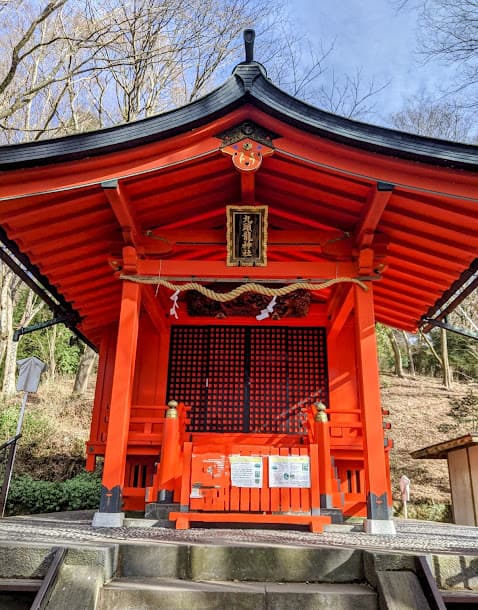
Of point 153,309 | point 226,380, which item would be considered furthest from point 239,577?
point 226,380

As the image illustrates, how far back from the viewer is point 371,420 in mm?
5699

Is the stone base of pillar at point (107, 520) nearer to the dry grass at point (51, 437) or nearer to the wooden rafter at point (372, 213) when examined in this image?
the wooden rafter at point (372, 213)

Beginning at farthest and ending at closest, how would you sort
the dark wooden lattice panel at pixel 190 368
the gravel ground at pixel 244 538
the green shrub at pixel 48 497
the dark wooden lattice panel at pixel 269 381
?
the green shrub at pixel 48 497
the dark wooden lattice panel at pixel 190 368
the dark wooden lattice panel at pixel 269 381
the gravel ground at pixel 244 538

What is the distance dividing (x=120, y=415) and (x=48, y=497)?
297 inches

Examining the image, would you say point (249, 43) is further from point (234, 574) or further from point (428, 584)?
point (428, 584)

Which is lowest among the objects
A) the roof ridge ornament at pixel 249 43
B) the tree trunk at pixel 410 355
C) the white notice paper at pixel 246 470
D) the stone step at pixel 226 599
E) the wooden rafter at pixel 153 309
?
the stone step at pixel 226 599

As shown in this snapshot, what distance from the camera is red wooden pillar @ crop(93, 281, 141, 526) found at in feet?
17.7

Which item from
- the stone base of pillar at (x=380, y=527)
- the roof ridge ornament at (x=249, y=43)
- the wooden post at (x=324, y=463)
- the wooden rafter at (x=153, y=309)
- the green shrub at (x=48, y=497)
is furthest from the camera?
the green shrub at (x=48, y=497)

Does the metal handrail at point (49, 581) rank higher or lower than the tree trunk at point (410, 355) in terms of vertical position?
lower

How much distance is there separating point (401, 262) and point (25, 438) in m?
13.4

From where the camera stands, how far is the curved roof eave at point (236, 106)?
536 centimetres

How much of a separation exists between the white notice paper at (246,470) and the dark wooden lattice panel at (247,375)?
2901mm

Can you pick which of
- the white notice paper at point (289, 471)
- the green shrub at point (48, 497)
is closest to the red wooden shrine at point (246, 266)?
the white notice paper at point (289, 471)

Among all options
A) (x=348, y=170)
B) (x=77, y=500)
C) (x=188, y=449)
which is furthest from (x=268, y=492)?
(x=77, y=500)
